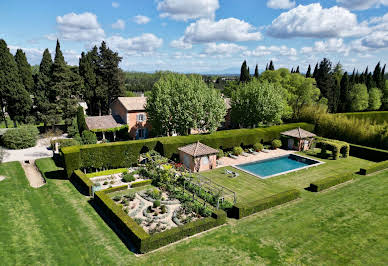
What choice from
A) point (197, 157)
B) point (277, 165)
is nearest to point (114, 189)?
point (197, 157)

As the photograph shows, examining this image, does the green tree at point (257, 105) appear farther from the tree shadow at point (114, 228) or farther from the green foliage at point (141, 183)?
the tree shadow at point (114, 228)

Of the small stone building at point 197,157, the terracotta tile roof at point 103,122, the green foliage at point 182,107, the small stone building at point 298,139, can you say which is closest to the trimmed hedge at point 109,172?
the small stone building at point 197,157

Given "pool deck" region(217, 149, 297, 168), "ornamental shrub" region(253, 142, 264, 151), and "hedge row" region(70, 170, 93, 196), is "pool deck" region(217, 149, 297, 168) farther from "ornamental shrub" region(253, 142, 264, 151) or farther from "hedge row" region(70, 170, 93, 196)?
"hedge row" region(70, 170, 93, 196)

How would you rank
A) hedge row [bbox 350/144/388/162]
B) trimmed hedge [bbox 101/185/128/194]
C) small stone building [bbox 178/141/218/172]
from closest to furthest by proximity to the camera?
trimmed hedge [bbox 101/185/128/194] < small stone building [bbox 178/141/218/172] < hedge row [bbox 350/144/388/162]

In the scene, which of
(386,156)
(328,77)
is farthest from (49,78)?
(328,77)

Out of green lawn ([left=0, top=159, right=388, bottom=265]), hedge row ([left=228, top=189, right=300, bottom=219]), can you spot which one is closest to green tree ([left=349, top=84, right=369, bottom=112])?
green lawn ([left=0, top=159, right=388, bottom=265])
